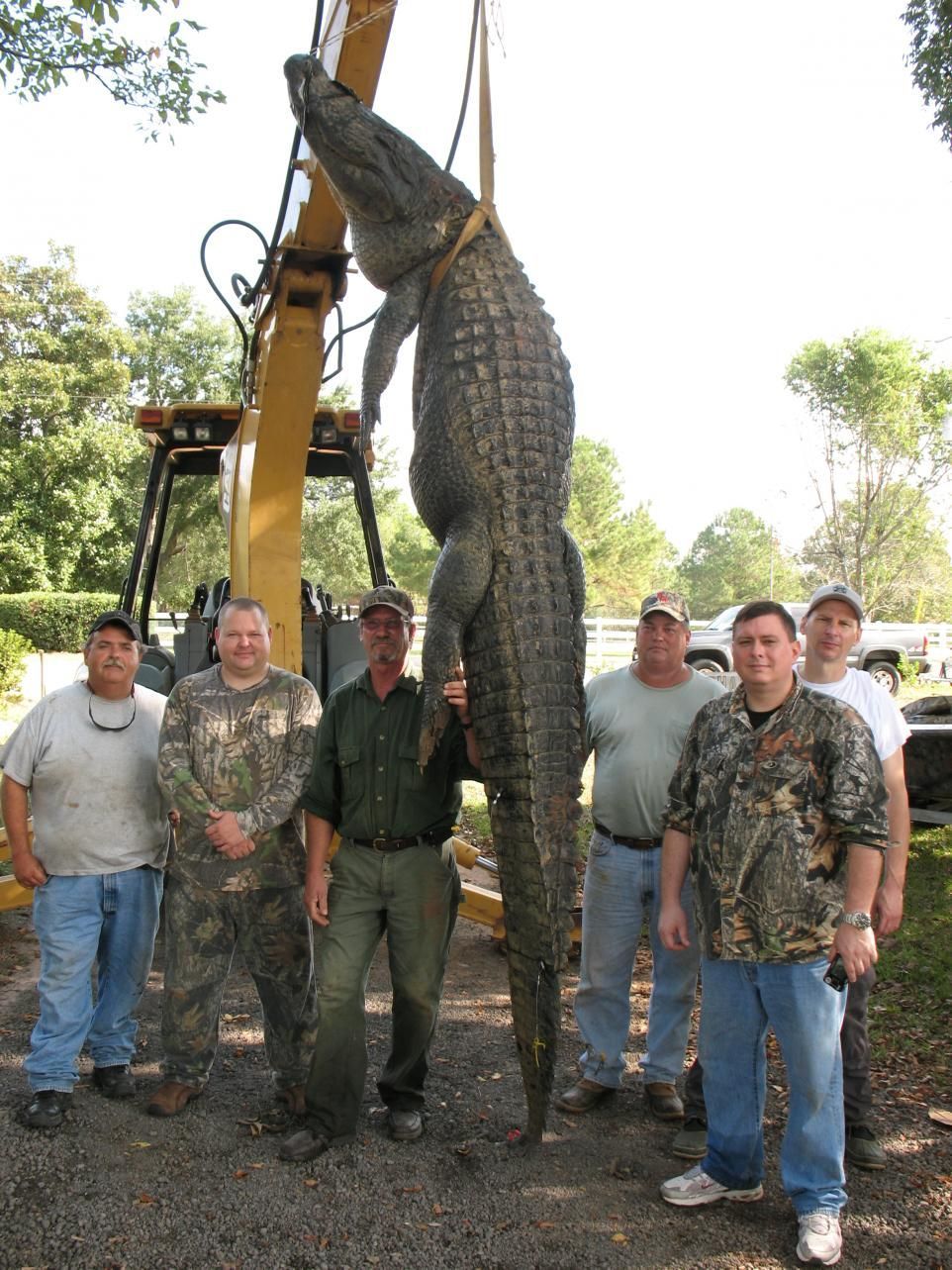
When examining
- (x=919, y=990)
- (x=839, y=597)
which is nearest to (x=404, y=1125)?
(x=839, y=597)

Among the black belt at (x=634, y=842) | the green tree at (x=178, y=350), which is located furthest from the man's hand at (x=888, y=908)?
the green tree at (x=178, y=350)

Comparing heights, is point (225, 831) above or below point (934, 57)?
below

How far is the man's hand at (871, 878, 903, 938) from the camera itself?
3.22 meters

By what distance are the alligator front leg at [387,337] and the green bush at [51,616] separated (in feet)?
60.4

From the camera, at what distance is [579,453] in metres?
42.7

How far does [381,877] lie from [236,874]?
1.89 feet

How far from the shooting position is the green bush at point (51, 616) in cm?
1981

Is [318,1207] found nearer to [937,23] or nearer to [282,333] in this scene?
[282,333]

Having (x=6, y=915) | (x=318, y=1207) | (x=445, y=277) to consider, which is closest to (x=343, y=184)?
(x=445, y=277)

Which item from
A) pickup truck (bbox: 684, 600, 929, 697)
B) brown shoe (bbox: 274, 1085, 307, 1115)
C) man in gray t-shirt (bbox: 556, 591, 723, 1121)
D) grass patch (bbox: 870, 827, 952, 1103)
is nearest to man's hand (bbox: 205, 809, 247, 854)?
brown shoe (bbox: 274, 1085, 307, 1115)

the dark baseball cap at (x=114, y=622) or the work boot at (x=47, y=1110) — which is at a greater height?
the dark baseball cap at (x=114, y=622)

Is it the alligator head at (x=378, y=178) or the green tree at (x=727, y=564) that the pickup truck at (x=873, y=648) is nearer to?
the alligator head at (x=378, y=178)

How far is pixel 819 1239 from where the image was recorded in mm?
2707

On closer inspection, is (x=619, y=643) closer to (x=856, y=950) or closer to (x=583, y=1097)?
(x=583, y=1097)
